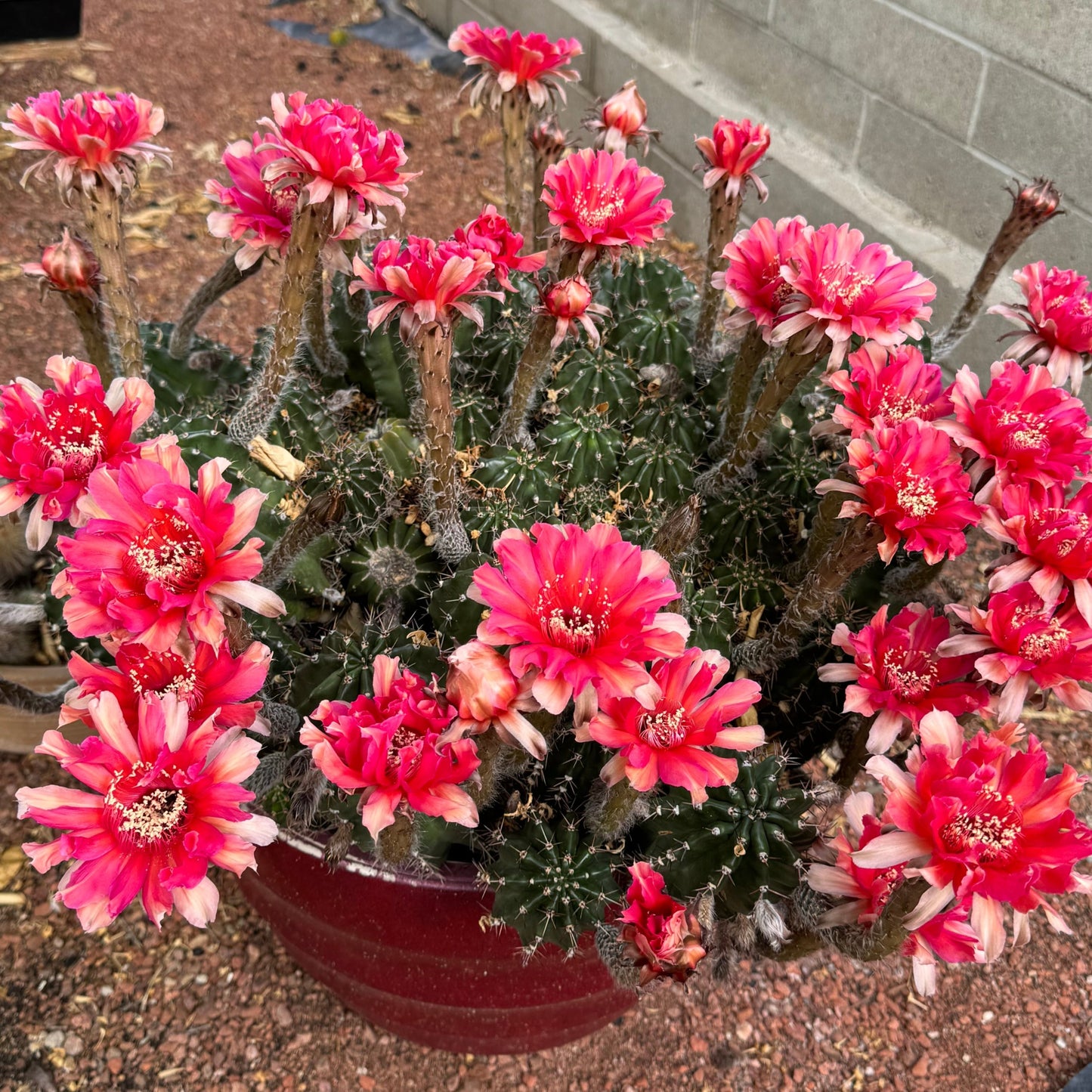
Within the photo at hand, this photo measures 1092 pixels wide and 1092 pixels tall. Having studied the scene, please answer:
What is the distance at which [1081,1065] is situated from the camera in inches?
75.5

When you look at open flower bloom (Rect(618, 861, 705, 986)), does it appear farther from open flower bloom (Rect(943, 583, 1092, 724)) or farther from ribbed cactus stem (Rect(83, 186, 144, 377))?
ribbed cactus stem (Rect(83, 186, 144, 377))

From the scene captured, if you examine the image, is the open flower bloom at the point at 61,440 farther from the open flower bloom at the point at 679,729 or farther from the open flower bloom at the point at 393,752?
the open flower bloom at the point at 679,729

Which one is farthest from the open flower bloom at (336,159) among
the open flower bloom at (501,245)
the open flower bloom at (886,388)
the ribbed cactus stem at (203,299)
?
the open flower bloom at (886,388)

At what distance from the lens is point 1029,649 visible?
113cm

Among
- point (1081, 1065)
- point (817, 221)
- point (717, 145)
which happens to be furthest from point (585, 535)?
point (817, 221)

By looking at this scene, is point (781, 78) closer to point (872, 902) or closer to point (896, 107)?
point (896, 107)

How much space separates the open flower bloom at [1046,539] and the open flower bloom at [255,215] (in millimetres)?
871

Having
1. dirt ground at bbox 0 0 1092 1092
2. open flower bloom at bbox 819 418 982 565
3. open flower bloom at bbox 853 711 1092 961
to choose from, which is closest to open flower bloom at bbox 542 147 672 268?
open flower bloom at bbox 819 418 982 565

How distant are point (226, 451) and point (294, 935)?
796mm

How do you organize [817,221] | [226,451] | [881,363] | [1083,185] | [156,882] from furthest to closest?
[817,221] < [1083,185] < [226,451] < [881,363] < [156,882]

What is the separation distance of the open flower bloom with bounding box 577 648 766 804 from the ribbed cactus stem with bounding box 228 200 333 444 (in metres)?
0.68

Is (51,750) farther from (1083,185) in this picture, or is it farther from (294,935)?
(1083,185)

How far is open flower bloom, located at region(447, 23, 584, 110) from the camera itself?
1.59 meters

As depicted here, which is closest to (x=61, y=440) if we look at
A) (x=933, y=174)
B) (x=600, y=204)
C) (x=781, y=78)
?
(x=600, y=204)
